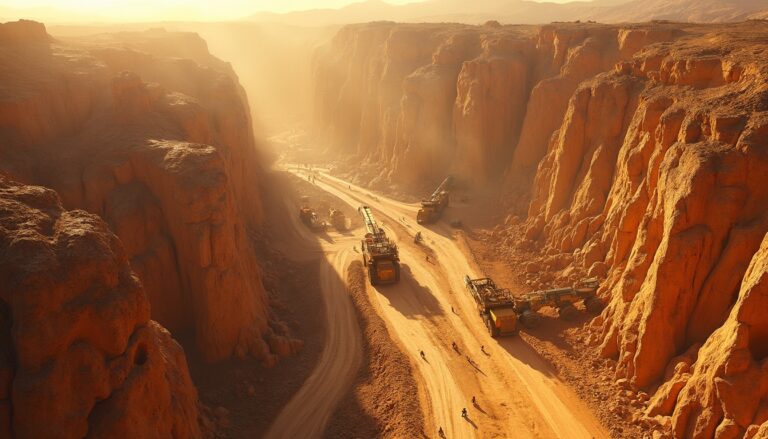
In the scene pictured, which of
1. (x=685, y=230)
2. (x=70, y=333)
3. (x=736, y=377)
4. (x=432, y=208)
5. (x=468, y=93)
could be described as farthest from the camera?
(x=468, y=93)

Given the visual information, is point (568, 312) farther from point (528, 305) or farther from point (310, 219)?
point (310, 219)

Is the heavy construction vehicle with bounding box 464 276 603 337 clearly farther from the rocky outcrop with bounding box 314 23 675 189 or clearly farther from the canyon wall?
the rocky outcrop with bounding box 314 23 675 189

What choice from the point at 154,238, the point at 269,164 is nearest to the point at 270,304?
the point at 154,238

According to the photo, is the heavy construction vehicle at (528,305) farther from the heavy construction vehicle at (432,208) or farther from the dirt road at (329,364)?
the heavy construction vehicle at (432,208)

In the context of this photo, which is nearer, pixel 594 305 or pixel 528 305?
pixel 594 305

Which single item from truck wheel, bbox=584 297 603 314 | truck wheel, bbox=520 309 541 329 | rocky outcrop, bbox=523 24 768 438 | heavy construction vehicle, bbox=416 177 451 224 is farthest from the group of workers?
heavy construction vehicle, bbox=416 177 451 224

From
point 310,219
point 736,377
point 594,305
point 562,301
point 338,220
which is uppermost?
point 736,377

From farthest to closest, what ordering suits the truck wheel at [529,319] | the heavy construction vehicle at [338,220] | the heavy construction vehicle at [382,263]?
the heavy construction vehicle at [338,220] < the heavy construction vehicle at [382,263] < the truck wheel at [529,319]

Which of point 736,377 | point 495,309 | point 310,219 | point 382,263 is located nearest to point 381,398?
point 495,309

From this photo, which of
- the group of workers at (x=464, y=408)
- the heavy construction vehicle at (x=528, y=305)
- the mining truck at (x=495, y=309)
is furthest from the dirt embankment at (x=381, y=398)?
the heavy construction vehicle at (x=528, y=305)
